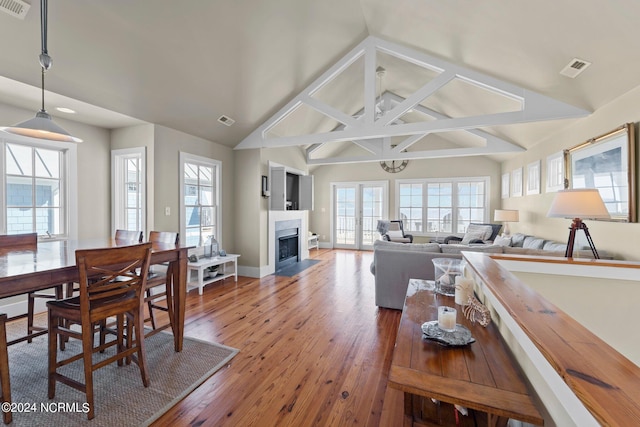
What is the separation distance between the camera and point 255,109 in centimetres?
428

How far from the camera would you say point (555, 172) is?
12.5 ft

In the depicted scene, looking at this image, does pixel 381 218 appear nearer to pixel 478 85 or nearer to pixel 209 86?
pixel 478 85

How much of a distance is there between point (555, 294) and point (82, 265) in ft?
10.0

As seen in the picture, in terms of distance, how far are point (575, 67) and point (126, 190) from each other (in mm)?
5434

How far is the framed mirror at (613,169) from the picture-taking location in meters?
2.40

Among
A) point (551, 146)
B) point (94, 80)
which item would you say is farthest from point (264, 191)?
point (551, 146)

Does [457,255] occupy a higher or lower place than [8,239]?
lower

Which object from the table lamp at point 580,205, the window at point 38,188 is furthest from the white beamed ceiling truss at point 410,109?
the window at point 38,188

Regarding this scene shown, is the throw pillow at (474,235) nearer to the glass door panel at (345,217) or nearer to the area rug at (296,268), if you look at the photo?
the glass door panel at (345,217)

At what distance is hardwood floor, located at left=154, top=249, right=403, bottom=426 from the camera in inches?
66.1

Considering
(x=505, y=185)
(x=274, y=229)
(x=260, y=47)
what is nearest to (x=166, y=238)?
(x=260, y=47)

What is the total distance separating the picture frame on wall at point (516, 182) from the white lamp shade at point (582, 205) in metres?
3.34

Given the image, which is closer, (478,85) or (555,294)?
(555,294)

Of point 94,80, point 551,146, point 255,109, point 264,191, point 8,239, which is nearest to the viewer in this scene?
point 8,239
